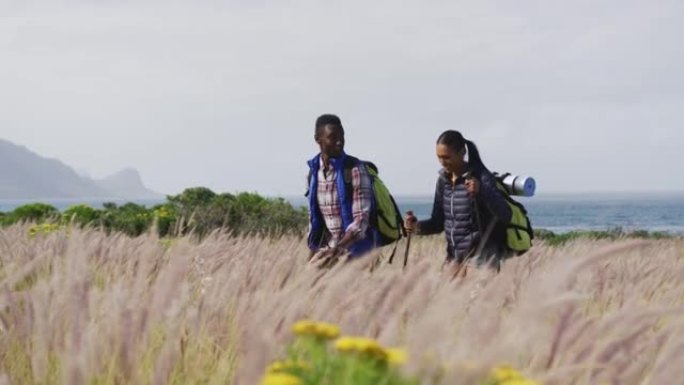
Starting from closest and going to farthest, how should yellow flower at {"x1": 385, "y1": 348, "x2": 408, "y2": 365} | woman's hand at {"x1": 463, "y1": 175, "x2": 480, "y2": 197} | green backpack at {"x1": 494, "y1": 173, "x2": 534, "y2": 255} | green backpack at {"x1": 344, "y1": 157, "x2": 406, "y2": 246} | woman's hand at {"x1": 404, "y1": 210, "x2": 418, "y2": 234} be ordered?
yellow flower at {"x1": 385, "y1": 348, "x2": 408, "y2": 365}
woman's hand at {"x1": 463, "y1": 175, "x2": 480, "y2": 197}
green backpack at {"x1": 494, "y1": 173, "x2": 534, "y2": 255}
green backpack at {"x1": 344, "y1": 157, "x2": 406, "y2": 246}
woman's hand at {"x1": 404, "y1": 210, "x2": 418, "y2": 234}

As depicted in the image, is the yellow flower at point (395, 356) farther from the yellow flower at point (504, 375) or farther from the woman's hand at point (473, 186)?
the woman's hand at point (473, 186)

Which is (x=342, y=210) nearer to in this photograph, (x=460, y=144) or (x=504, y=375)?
(x=460, y=144)

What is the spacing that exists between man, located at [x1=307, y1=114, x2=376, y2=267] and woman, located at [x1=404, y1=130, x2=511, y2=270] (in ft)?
1.56

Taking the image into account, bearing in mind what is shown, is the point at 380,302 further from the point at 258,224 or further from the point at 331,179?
the point at 258,224

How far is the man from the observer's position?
564 centimetres

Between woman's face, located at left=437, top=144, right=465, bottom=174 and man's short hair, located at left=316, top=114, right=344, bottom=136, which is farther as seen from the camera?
man's short hair, located at left=316, top=114, right=344, bottom=136

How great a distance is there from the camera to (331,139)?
5.60 meters

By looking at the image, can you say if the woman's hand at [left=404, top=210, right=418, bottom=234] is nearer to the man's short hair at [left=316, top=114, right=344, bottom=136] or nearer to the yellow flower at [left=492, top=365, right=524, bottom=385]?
the man's short hair at [left=316, top=114, right=344, bottom=136]

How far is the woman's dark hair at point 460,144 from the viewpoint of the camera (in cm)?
542

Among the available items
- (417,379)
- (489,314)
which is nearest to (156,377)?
(417,379)

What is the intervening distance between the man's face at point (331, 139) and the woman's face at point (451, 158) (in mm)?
581

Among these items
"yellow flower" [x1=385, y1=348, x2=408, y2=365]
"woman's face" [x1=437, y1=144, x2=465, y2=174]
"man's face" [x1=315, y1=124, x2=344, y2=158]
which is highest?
"man's face" [x1=315, y1=124, x2=344, y2=158]

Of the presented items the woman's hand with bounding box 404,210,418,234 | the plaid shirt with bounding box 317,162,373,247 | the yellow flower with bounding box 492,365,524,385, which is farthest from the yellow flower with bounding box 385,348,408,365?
the woman's hand with bounding box 404,210,418,234

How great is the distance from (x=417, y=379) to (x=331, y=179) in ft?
13.4
